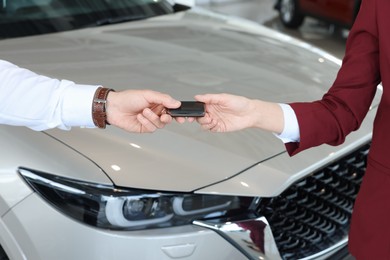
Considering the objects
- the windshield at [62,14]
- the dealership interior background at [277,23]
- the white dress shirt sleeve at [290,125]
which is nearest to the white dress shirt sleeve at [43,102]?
the white dress shirt sleeve at [290,125]

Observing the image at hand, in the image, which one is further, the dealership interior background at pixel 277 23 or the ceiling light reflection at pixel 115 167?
the dealership interior background at pixel 277 23

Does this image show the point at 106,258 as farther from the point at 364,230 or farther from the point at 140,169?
the point at 364,230

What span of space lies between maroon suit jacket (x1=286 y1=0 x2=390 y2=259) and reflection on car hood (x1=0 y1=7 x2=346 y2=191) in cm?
44

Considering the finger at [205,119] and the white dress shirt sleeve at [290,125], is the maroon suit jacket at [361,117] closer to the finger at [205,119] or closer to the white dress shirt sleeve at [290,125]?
the white dress shirt sleeve at [290,125]

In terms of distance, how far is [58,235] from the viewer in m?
1.73

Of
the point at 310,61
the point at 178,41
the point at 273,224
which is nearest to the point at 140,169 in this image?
the point at 273,224

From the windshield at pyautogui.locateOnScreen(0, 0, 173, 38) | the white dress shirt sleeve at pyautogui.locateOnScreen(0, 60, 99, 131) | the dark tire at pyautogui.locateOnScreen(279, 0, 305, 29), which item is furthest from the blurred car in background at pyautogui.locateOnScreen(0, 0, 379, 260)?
the dark tire at pyautogui.locateOnScreen(279, 0, 305, 29)

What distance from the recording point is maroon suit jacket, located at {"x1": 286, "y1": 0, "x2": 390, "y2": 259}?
4.66ft

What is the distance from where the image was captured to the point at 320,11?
26.8 feet

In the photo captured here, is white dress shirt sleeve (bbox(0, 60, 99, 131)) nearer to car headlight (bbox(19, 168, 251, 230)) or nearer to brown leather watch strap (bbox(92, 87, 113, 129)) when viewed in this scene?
brown leather watch strap (bbox(92, 87, 113, 129))

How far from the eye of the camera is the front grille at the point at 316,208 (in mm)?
2002

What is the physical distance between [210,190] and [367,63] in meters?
0.60

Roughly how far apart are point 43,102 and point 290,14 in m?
7.73

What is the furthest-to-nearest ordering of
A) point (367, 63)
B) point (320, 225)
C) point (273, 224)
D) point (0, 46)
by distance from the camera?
point (0, 46) < point (320, 225) < point (273, 224) < point (367, 63)
